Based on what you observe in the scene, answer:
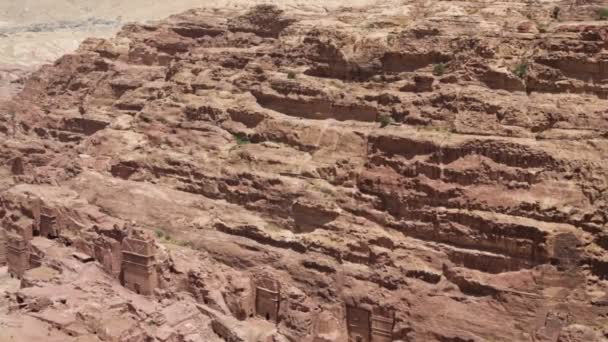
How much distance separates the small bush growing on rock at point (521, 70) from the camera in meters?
21.5

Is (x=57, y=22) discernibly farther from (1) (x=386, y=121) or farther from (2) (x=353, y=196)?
(2) (x=353, y=196)

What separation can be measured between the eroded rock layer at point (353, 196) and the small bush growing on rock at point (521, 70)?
0.34 ft

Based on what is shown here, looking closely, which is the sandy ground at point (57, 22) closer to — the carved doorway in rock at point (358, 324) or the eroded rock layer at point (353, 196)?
the eroded rock layer at point (353, 196)

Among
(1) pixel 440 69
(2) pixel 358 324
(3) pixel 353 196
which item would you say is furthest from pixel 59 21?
(2) pixel 358 324

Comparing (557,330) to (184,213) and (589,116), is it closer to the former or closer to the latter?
(589,116)

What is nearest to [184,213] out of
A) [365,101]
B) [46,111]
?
[365,101]

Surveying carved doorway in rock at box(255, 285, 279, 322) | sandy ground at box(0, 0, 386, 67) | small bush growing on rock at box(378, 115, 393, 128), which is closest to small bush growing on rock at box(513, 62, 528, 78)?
small bush growing on rock at box(378, 115, 393, 128)

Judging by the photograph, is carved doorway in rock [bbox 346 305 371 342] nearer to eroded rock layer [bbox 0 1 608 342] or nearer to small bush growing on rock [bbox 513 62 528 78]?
eroded rock layer [bbox 0 1 608 342]

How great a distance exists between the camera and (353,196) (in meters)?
22.3

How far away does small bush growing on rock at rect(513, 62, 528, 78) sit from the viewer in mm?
21547

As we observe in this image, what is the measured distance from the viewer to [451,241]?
20438 millimetres

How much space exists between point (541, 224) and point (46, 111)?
26551 mm

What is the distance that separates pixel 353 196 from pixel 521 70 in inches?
222

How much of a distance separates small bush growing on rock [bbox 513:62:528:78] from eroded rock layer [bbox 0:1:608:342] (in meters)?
0.10
